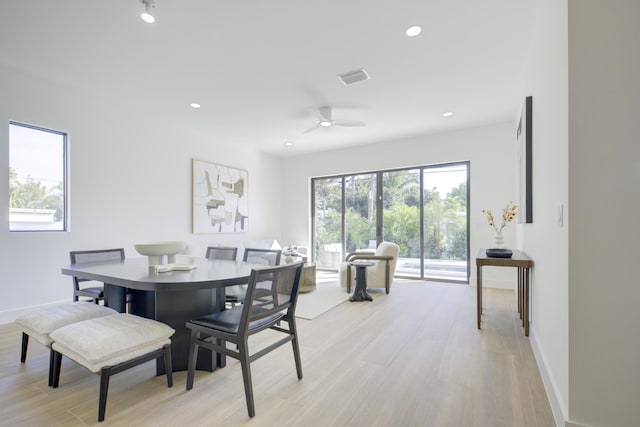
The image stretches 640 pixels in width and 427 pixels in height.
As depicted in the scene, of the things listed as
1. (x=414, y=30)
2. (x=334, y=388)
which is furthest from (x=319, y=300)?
(x=414, y=30)

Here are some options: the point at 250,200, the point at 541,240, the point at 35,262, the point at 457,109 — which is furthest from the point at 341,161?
the point at 35,262

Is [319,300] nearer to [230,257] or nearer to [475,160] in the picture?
[230,257]

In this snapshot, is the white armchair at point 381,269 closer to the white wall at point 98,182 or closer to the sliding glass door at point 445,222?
the sliding glass door at point 445,222

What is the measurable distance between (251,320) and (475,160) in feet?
16.4

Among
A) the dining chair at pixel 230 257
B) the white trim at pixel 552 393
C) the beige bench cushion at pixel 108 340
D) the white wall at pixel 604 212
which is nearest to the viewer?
the white wall at pixel 604 212

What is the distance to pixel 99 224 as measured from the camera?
400cm

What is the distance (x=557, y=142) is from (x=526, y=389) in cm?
160

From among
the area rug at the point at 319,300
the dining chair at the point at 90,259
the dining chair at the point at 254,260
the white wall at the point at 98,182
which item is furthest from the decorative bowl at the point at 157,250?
the white wall at the point at 98,182

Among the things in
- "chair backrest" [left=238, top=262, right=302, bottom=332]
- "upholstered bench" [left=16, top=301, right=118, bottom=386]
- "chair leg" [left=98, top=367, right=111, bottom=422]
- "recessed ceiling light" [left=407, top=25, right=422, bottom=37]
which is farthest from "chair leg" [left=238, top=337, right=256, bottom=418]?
"recessed ceiling light" [left=407, top=25, right=422, bottom=37]

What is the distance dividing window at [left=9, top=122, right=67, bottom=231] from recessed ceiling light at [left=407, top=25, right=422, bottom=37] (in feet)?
14.0

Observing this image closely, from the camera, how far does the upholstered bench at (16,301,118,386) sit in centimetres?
193

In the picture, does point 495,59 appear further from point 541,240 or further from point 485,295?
point 485,295

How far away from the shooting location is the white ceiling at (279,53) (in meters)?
2.36

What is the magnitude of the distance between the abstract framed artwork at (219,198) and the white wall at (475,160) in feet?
6.93
